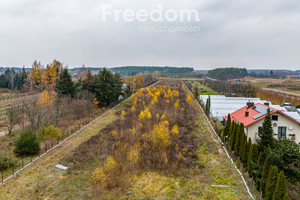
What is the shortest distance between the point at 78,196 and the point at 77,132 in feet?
44.2

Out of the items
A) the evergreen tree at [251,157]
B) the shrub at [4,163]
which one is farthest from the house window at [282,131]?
the shrub at [4,163]

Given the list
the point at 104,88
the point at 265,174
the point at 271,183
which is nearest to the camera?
the point at 271,183

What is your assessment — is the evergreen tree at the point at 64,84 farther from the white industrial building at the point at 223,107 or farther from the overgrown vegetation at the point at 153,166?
the white industrial building at the point at 223,107

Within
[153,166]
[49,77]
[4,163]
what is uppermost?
[49,77]

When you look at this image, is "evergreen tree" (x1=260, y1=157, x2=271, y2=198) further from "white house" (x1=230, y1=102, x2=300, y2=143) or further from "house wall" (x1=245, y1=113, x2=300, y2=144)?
"house wall" (x1=245, y1=113, x2=300, y2=144)

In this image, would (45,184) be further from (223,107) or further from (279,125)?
(223,107)

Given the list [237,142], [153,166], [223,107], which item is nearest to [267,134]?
[237,142]

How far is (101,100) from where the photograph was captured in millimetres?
38688

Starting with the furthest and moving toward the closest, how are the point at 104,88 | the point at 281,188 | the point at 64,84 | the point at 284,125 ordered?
the point at 104,88
the point at 64,84
the point at 284,125
the point at 281,188

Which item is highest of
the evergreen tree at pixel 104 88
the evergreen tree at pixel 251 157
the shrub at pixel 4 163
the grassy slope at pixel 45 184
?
the evergreen tree at pixel 104 88

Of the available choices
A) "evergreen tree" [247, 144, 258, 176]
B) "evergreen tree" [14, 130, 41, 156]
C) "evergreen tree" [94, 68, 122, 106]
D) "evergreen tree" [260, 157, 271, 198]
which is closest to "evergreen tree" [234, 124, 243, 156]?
"evergreen tree" [247, 144, 258, 176]

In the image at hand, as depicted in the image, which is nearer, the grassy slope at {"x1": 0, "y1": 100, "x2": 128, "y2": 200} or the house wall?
the grassy slope at {"x1": 0, "y1": 100, "x2": 128, "y2": 200}

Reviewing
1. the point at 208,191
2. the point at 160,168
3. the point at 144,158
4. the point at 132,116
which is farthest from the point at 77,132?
the point at 208,191

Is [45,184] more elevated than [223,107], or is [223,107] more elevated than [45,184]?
[223,107]
